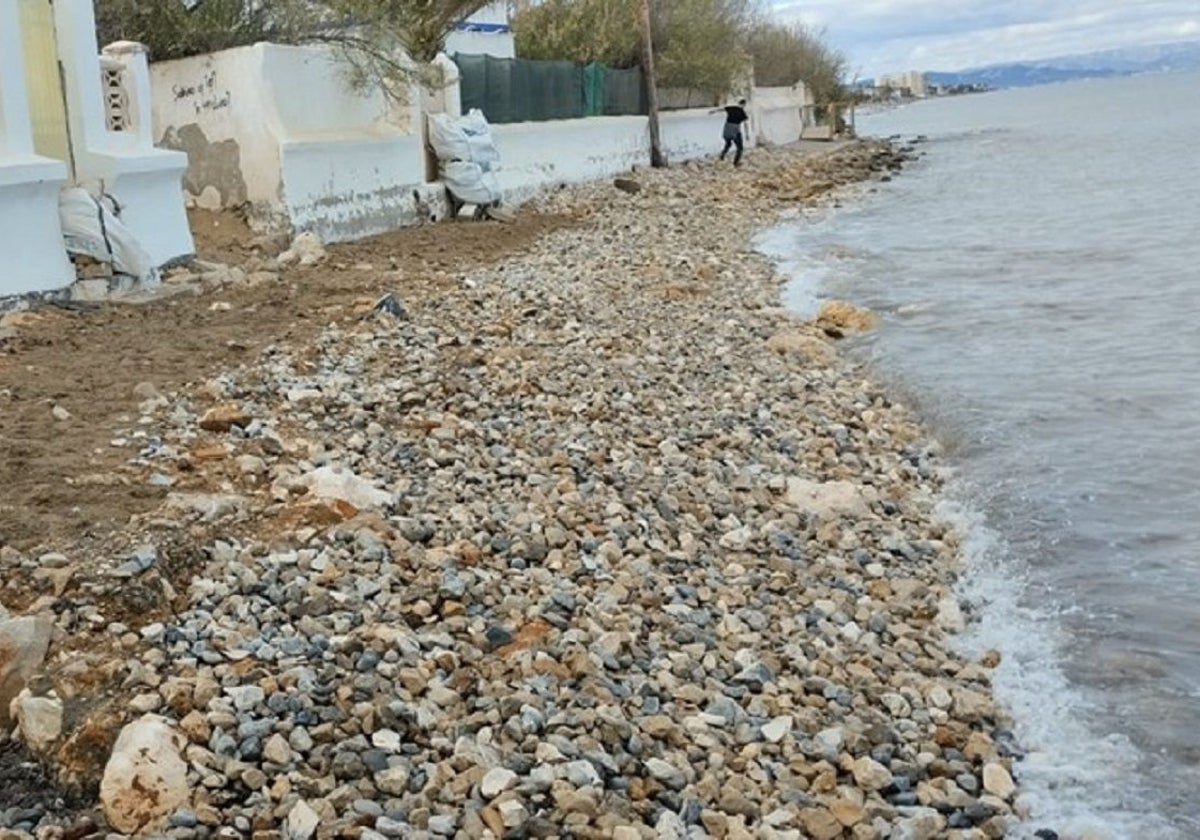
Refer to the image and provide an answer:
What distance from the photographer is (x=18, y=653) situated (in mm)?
3779

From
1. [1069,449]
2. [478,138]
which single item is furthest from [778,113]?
[1069,449]

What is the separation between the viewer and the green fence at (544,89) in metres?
19.0

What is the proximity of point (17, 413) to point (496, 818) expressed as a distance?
14.0 feet

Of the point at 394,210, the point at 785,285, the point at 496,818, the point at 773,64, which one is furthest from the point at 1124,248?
the point at 773,64

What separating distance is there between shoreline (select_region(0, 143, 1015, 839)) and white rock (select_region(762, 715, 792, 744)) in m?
0.01

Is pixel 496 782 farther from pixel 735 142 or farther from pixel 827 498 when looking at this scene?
pixel 735 142

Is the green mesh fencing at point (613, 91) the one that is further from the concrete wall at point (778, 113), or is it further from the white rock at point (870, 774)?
the white rock at point (870, 774)

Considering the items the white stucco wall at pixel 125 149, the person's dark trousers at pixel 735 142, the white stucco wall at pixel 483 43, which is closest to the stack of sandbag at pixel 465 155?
the white stucco wall at pixel 125 149

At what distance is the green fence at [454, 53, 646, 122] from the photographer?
62.2 feet

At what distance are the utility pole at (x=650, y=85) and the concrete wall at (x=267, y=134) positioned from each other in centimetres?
1657

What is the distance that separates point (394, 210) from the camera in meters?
15.0

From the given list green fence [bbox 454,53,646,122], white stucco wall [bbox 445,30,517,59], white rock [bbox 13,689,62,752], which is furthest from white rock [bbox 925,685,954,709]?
white stucco wall [bbox 445,30,517,59]

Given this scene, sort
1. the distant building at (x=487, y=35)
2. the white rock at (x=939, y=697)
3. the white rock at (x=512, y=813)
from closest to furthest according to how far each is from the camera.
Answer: the white rock at (x=512, y=813), the white rock at (x=939, y=697), the distant building at (x=487, y=35)

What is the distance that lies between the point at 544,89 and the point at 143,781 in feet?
68.3
